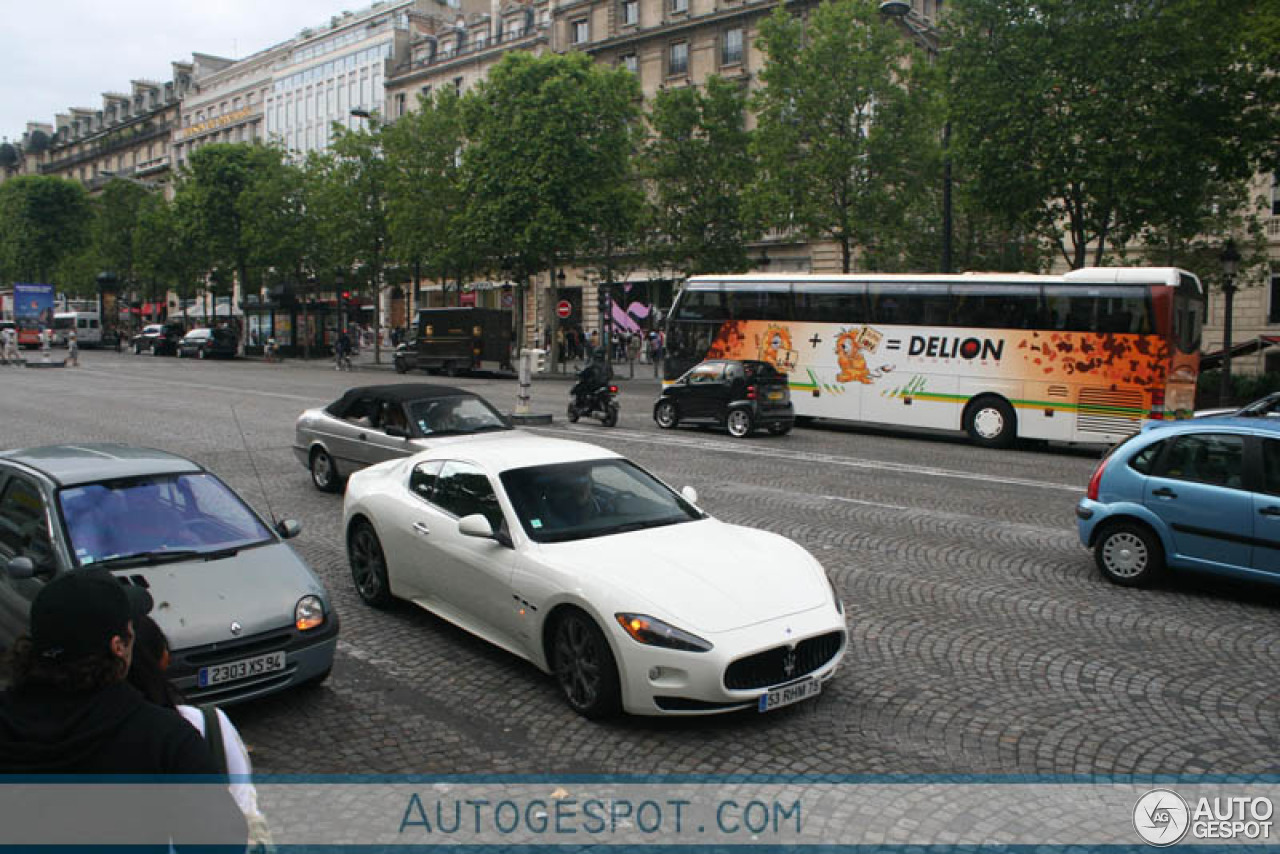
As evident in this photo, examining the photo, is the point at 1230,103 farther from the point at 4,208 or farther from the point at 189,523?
the point at 4,208

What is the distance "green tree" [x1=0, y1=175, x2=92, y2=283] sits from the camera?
8662 cm

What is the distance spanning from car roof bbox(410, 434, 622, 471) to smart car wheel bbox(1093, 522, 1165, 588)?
439 centimetres

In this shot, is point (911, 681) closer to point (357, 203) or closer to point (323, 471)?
point (323, 471)

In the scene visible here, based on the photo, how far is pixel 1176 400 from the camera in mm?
18562

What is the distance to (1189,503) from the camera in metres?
8.06

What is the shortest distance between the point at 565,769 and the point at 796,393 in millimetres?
18886

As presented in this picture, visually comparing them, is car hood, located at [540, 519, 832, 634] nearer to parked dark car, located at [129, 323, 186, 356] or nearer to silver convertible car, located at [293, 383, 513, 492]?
silver convertible car, located at [293, 383, 513, 492]

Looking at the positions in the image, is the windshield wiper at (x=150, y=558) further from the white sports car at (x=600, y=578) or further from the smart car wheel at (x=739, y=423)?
the smart car wheel at (x=739, y=423)

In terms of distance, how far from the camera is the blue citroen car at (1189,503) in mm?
7715

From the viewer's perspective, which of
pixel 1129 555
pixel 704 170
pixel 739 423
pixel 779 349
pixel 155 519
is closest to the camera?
pixel 155 519

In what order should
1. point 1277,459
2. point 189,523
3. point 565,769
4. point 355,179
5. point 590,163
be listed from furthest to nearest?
point 355,179
point 590,163
point 1277,459
point 189,523
point 565,769

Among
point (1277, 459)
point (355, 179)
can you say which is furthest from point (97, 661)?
point (355, 179)

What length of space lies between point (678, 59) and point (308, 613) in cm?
5092

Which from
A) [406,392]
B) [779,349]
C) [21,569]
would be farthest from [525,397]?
[21,569]
